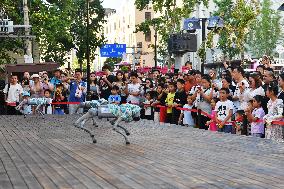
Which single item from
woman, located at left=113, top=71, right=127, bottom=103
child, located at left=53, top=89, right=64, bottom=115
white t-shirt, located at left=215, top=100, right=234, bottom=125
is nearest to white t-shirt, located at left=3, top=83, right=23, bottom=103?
child, located at left=53, top=89, right=64, bottom=115

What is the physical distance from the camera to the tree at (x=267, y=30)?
88.1 meters

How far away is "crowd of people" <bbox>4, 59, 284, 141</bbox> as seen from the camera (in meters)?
15.9

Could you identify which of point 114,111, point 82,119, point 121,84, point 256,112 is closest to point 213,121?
point 256,112

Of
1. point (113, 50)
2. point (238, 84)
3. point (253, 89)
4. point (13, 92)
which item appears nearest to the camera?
point (253, 89)

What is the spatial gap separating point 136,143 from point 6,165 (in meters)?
4.61

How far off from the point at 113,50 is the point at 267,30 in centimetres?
2635

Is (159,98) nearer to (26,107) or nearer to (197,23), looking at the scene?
(26,107)

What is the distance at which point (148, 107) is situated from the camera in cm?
2380

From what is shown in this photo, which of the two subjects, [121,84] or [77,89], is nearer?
[121,84]

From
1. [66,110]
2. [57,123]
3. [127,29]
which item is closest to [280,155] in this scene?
[57,123]

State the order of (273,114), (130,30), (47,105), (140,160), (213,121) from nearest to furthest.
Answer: (140,160) < (273,114) < (213,121) < (47,105) < (130,30)

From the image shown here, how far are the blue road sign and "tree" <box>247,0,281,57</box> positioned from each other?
24.3 m

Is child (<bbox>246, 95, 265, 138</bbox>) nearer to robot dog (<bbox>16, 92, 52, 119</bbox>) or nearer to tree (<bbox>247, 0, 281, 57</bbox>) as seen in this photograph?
robot dog (<bbox>16, 92, 52, 119</bbox>)

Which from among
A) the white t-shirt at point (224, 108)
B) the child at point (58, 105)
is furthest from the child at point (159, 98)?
the child at point (58, 105)
